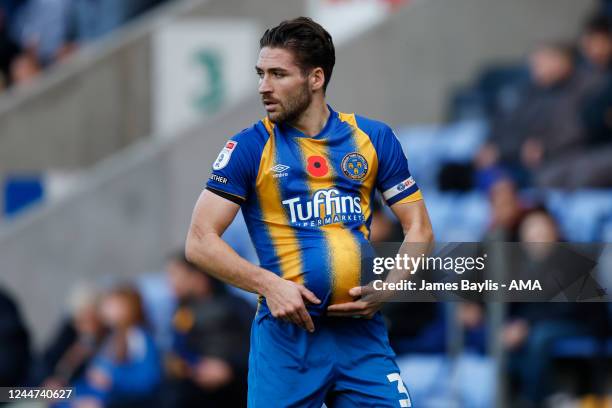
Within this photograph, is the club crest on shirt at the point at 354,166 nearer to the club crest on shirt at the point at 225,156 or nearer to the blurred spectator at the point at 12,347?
the club crest on shirt at the point at 225,156

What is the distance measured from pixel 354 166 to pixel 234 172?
453 millimetres

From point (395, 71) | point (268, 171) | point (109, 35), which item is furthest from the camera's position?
point (109, 35)

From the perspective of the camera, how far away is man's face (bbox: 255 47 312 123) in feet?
16.6

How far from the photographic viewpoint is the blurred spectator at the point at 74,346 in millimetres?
10133

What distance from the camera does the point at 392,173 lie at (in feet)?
17.2

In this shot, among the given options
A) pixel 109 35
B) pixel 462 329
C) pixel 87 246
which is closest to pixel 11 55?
pixel 109 35

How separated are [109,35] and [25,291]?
12.9ft

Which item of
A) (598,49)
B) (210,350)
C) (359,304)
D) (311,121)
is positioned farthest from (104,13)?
(359,304)

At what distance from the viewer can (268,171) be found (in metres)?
5.10

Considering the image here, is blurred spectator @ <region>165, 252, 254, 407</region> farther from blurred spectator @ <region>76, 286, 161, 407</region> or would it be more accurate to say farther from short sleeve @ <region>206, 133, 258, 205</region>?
short sleeve @ <region>206, 133, 258, 205</region>

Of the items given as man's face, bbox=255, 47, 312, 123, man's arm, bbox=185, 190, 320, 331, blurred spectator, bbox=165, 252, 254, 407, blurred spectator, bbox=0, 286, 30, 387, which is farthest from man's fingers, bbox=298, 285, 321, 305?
blurred spectator, bbox=0, 286, 30, 387

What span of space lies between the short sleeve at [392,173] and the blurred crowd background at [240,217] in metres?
3.15

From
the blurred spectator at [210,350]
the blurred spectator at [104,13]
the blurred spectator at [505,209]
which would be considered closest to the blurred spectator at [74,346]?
the blurred spectator at [210,350]

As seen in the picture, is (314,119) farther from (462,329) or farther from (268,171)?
(462,329)
